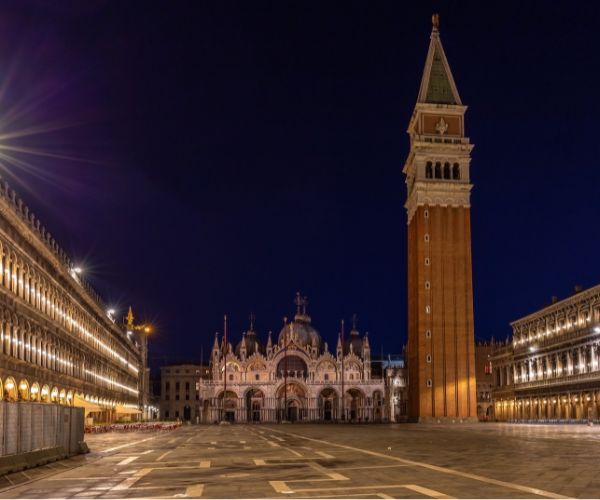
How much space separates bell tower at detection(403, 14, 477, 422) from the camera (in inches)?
4338

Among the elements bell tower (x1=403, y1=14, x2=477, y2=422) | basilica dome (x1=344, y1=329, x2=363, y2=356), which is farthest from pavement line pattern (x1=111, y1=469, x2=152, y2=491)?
basilica dome (x1=344, y1=329, x2=363, y2=356)

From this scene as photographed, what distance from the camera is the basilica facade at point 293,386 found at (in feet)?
547

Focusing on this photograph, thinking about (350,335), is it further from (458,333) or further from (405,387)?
(458,333)

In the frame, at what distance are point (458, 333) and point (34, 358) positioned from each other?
70545mm

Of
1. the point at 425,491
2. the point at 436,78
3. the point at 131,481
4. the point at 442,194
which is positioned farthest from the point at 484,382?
the point at 425,491

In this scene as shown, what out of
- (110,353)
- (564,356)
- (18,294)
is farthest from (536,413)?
(18,294)

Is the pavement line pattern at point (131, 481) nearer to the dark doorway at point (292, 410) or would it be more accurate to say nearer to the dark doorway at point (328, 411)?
the dark doorway at point (292, 410)

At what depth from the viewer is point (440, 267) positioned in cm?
11300

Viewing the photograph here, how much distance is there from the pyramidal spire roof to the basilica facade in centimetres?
6329

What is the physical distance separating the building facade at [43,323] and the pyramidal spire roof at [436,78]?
2375 inches

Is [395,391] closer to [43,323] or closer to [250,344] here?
[250,344]

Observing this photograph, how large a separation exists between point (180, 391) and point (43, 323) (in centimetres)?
13995

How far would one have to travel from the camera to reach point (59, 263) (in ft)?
218

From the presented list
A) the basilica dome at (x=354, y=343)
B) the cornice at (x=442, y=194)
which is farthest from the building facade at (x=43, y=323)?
the basilica dome at (x=354, y=343)
